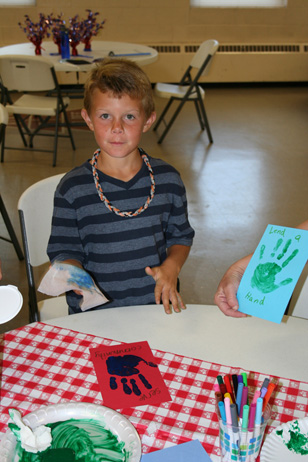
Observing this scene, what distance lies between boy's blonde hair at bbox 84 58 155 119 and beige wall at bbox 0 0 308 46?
544cm

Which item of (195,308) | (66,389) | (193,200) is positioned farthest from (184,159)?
(66,389)

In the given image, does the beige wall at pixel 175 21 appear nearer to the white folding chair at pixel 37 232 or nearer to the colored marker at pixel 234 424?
the white folding chair at pixel 37 232

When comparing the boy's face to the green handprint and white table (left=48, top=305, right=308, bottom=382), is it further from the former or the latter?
the green handprint

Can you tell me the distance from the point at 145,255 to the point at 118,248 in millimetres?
87

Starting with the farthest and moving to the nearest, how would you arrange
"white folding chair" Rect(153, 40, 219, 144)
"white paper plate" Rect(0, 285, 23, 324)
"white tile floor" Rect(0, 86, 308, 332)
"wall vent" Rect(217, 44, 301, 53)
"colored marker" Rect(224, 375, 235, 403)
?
"wall vent" Rect(217, 44, 301, 53) → "white folding chair" Rect(153, 40, 219, 144) → "white tile floor" Rect(0, 86, 308, 332) → "colored marker" Rect(224, 375, 235, 403) → "white paper plate" Rect(0, 285, 23, 324)

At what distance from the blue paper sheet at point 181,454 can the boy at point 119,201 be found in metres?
0.59

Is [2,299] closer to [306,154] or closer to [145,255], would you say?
[145,255]

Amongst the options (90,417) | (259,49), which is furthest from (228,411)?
(259,49)

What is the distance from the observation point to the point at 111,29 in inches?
264

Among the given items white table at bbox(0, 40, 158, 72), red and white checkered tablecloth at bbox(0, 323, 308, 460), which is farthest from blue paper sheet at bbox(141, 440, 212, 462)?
white table at bbox(0, 40, 158, 72)

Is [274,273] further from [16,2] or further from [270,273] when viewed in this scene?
[16,2]

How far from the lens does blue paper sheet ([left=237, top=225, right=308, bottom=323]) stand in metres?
1.13

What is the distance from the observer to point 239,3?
22.3 feet

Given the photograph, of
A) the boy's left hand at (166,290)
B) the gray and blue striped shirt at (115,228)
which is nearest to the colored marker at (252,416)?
the boy's left hand at (166,290)
